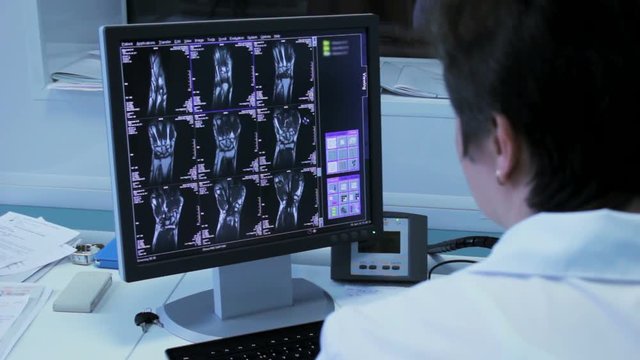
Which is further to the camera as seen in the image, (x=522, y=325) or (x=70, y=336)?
(x=70, y=336)

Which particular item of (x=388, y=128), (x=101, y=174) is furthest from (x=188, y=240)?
(x=101, y=174)

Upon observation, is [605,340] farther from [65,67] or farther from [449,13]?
[65,67]

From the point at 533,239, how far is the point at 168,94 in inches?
27.0

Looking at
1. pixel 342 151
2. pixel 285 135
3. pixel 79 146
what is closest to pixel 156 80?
pixel 285 135

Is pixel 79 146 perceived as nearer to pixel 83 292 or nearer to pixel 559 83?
pixel 83 292

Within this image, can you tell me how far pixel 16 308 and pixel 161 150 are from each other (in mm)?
403

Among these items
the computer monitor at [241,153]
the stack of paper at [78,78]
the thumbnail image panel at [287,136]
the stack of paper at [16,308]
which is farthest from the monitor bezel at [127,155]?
the stack of paper at [78,78]

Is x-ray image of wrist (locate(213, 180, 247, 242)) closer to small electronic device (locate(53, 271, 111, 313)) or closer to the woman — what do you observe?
small electronic device (locate(53, 271, 111, 313))

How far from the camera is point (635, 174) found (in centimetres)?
82

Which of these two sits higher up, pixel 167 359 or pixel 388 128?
pixel 388 128

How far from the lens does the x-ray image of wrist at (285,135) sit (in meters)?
1.38

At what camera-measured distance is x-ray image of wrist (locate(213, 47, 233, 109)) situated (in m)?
1.32

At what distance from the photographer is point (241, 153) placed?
53.6 inches

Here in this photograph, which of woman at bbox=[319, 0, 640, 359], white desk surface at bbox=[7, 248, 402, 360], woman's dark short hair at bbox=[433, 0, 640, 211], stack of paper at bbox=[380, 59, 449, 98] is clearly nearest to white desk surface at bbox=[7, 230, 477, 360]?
white desk surface at bbox=[7, 248, 402, 360]
